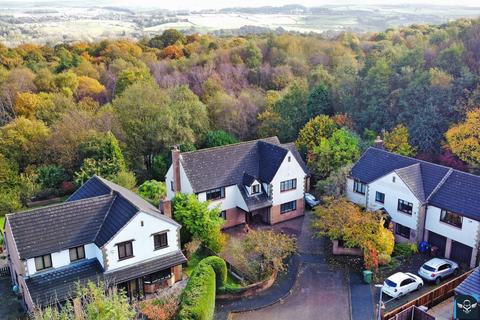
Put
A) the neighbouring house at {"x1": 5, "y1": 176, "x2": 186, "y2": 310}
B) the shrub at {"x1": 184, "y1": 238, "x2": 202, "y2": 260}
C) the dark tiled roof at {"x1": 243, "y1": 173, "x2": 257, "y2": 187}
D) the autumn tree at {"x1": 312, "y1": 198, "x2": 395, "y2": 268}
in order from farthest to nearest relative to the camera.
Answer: the dark tiled roof at {"x1": 243, "y1": 173, "x2": 257, "y2": 187}, the shrub at {"x1": 184, "y1": 238, "x2": 202, "y2": 260}, the autumn tree at {"x1": 312, "y1": 198, "x2": 395, "y2": 268}, the neighbouring house at {"x1": 5, "y1": 176, "x2": 186, "y2": 310}

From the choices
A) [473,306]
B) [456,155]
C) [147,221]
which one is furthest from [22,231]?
[456,155]

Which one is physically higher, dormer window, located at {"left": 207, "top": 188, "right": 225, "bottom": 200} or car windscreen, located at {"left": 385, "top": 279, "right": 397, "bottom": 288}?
dormer window, located at {"left": 207, "top": 188, "right": 225, "bottom": 200}

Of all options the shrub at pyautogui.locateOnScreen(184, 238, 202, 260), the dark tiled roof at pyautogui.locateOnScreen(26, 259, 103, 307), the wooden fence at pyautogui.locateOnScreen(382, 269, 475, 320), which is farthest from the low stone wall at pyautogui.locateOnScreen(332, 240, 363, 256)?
the dark tiled roof at pyautogui.locateOnScreen(26, 259, 103, 307)

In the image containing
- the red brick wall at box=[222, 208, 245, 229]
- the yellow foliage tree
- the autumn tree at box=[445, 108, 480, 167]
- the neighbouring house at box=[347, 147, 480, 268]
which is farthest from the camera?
the yellow foliage tree

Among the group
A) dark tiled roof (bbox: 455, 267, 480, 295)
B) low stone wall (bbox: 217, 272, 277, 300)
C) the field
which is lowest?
low stone wall (bbox: 217, 272, 277, 300)

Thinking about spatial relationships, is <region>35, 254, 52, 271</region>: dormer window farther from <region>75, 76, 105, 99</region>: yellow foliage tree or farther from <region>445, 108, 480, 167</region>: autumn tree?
<region>75, 76, 105, 99</region>: yellow foliage tree

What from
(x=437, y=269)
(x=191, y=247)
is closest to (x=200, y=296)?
(x=191, y=247)
